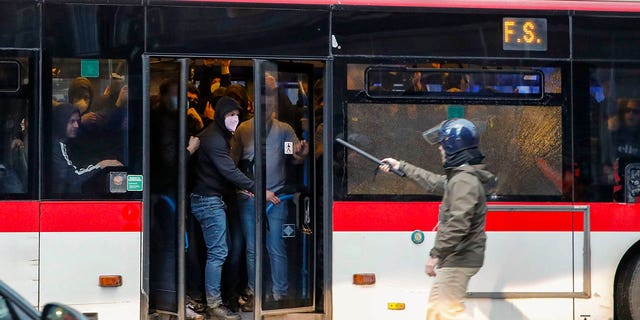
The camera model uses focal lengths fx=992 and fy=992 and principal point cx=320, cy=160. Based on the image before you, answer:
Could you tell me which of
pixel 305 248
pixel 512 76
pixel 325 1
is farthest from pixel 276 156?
pixel 512 76

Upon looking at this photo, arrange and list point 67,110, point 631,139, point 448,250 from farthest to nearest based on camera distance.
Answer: point 631,139 → point 67,110 → point 448,250

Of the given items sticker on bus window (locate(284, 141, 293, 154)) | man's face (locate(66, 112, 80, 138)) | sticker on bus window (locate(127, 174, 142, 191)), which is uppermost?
man's face (locate(66, 112, 80, 138))

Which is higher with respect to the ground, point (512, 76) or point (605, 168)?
point (512, 76)

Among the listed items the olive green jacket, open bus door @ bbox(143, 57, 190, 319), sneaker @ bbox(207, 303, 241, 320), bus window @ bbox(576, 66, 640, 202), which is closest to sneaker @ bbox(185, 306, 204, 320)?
sneaker @ bbox(207, 303, 241, 320)

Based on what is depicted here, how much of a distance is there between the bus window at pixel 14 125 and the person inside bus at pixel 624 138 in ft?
14.3

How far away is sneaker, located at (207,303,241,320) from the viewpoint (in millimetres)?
7777

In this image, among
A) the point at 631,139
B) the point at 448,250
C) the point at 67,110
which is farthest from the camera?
the point at 631,139

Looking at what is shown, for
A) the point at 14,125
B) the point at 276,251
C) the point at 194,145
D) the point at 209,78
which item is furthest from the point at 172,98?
the point at 276,251

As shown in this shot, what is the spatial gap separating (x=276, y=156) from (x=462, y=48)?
1.64 meters

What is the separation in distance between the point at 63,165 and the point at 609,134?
410cm

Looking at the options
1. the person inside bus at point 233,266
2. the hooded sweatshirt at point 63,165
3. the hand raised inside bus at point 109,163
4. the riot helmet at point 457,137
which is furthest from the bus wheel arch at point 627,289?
the hooded sweatshirt at point 63,165

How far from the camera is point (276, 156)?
7.65m

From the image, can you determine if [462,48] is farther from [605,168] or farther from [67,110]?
[67,110]

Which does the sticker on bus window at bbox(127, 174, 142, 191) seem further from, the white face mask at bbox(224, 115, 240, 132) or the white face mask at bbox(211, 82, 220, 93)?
the white face mask at bbox(211, 82, 220, 93)
